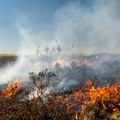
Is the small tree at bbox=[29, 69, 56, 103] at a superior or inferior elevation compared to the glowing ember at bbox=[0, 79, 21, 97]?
superior

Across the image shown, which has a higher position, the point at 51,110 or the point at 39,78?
the point at 51,110

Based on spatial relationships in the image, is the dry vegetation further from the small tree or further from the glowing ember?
the glowing ember

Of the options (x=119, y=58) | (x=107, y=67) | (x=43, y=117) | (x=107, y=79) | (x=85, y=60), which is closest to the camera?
(x=43, y=117)

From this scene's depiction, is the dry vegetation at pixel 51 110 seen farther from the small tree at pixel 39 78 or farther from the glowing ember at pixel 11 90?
the glowing ember at pixel 11 90

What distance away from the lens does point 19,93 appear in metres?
75.1

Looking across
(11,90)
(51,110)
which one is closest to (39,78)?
(11,90)

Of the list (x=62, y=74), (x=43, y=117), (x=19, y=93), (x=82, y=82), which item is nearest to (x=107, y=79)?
(x=82, y=82)

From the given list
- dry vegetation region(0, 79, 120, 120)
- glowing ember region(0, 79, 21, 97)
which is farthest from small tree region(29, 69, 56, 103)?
dry vegetation region(0, 79, 120, 120)

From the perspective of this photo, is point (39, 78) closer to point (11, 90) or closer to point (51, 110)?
point (11, 90)

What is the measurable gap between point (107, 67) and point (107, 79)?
57.4 ft

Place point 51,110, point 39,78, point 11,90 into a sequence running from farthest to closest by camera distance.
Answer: point 11,90, point 39,78, point 51,110

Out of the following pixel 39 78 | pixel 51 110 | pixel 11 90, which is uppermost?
pixel 51 110

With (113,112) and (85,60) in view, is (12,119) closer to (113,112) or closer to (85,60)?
(113,112)

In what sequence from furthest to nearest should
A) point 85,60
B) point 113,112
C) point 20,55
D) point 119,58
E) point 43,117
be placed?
1. point 20,55
2. point 85,60
3. point 119,58
4. point 113,112
5. point 43,117
